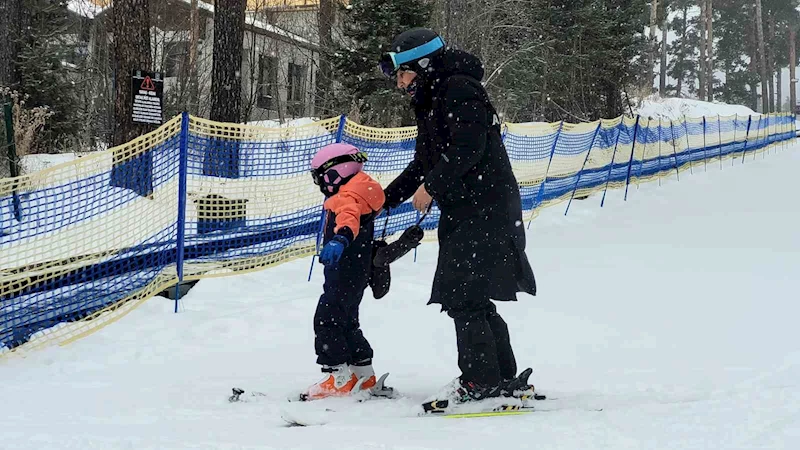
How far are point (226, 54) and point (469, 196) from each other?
859 centimetres

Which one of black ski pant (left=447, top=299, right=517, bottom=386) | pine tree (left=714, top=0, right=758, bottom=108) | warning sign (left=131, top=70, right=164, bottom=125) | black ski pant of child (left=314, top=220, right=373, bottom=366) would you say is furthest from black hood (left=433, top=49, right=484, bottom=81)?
pine tree (left=714, top=0, right=758, bottom=108)

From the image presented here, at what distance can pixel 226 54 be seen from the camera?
11008 mm

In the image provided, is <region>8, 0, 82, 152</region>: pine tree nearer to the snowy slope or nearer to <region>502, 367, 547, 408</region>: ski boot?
the snowy slope

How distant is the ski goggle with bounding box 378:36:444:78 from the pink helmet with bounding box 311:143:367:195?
Answer: 539mm

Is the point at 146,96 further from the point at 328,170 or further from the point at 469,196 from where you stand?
the point at 469,196

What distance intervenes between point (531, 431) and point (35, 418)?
224 cm

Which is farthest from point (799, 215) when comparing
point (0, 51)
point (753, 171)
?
point (0, 51)

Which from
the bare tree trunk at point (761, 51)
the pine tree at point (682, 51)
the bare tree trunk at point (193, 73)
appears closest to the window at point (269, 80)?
the bare tree trunk at point (193, 73)

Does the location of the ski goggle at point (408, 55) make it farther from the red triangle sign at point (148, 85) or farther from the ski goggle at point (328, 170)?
the red triangle sign at point (148, 85)

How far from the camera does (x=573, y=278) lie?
723cm

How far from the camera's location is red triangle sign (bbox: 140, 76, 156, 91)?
940cm

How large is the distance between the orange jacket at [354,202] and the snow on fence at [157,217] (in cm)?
190

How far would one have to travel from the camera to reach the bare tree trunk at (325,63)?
915 inches

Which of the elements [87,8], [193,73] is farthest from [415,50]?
[87,8]
